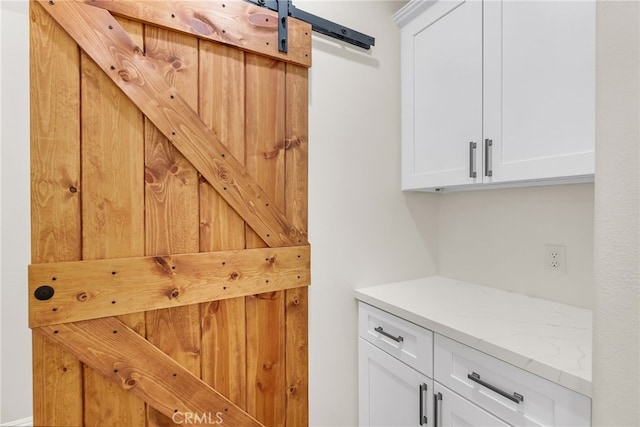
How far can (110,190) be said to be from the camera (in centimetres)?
97

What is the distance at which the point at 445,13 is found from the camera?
1.39 meters

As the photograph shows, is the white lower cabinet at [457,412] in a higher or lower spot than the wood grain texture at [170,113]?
lower

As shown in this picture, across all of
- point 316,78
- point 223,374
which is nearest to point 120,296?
point 223,374

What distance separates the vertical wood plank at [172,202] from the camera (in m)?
1.03

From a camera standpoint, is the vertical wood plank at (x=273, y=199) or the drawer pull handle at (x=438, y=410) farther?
the vertical wood plank at (x=273, y=199)

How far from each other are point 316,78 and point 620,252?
47.9 inches

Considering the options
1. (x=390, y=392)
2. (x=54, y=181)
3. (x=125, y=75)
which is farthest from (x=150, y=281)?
(x=390, y=392)

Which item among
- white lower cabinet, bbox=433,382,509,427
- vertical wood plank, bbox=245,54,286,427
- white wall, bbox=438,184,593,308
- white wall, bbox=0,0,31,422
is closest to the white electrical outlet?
white wall, bbox=438,184,593,308

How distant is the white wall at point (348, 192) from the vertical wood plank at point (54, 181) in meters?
0.84

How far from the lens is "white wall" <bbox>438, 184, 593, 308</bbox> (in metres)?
1.22

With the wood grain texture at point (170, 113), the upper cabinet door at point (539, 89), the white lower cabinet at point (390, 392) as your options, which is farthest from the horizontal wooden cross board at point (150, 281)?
the upper cabinet door at point (539, 89)

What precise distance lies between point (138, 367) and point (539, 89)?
64.9 inches

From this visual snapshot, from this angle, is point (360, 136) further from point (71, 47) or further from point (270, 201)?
point (71, 47)

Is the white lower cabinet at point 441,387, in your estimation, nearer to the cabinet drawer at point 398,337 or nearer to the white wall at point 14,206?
the cabinet drawer at point 398,337
